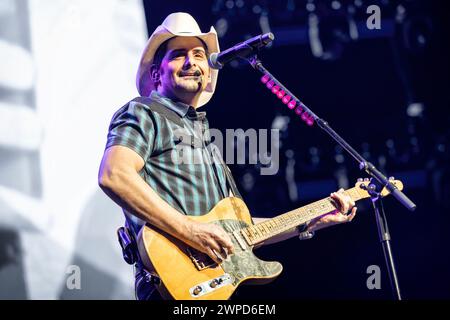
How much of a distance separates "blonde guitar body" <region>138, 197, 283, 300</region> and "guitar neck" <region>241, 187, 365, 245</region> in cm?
6

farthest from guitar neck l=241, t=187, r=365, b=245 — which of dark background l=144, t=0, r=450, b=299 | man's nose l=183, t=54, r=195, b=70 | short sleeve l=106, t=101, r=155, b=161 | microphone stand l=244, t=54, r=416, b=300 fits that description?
dark background l=144, t=0, r=450, b=299

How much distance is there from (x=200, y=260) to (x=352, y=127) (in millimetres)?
2489

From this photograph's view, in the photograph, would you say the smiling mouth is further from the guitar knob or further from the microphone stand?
the guitar knob

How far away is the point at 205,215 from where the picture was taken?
9.11 ft

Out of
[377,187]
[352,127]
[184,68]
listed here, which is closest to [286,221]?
[377,187]

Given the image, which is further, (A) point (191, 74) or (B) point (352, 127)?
(B) point (352, 127)

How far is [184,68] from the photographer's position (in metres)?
→ 3.19

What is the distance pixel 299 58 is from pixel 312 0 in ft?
1.56

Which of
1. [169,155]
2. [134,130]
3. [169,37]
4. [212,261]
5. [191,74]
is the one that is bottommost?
[212,261]

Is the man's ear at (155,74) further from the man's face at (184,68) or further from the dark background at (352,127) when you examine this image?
the dark background at (352,127)

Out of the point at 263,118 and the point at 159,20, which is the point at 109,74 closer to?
the point at 159,20

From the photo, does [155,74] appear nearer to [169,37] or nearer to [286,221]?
[169,37]

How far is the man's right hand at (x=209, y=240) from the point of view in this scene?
2.61 metres

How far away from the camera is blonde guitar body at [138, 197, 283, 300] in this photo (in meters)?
2.52
